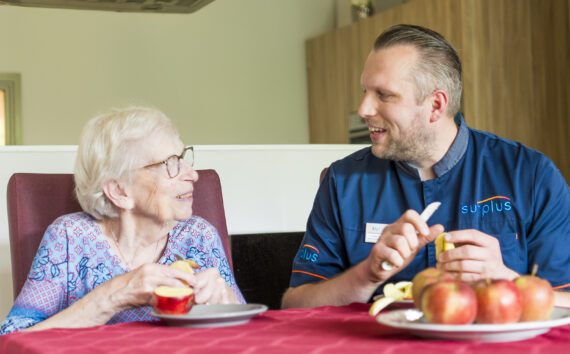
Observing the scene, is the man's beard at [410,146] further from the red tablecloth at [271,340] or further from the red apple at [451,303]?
the red apple at [451,303]

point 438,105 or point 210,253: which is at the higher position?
point 438,105

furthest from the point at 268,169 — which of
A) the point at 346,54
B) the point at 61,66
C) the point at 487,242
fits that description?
the point at 61,66

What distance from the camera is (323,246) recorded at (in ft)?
6.49

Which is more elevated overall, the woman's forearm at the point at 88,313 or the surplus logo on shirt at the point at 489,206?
the surplus logo on shirt at the point at 489,206

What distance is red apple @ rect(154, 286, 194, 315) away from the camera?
4.61 ft

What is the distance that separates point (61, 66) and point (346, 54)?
6.43 feet

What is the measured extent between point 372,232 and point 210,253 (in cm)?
38

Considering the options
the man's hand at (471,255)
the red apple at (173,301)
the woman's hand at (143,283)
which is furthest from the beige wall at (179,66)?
the man's hand at (471,255)

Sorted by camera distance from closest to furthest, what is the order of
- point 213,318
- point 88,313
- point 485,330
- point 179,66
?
1. point 485,330
2. point 213,318
3. point 88,313
4. point 179,66

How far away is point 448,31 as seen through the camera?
5074 millimetres

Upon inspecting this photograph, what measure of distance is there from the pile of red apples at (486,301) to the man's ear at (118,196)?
3.45 ft

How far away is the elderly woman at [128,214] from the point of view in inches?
77.1

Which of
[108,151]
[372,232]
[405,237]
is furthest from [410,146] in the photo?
[108,151]

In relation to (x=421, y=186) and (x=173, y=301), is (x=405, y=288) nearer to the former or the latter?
(x=173, y=301)
